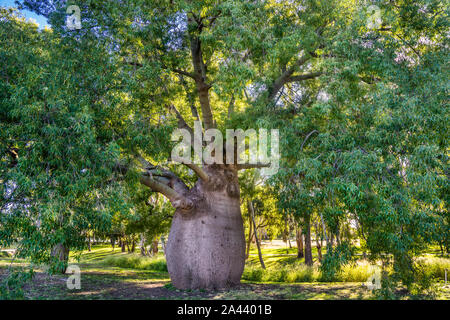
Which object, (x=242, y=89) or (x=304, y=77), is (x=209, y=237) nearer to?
(x=242, y=89)

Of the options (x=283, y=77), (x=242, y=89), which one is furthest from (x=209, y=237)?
(x=283, y=77)

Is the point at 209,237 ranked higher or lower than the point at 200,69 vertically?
lower

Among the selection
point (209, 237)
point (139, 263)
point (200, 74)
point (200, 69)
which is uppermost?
point (200, 69)

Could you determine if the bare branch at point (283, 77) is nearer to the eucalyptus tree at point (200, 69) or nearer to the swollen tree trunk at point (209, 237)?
the eucalyptus tree at point (200, 69)

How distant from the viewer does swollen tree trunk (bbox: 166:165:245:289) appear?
319 inches

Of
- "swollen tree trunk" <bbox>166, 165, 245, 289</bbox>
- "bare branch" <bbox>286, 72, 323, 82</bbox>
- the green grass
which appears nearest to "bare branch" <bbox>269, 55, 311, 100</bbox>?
"bare branch" <bbox>286, 72, 323, 82</bbox>

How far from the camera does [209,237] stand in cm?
823

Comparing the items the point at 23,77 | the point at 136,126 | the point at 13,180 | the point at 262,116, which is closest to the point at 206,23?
the point at 262,116

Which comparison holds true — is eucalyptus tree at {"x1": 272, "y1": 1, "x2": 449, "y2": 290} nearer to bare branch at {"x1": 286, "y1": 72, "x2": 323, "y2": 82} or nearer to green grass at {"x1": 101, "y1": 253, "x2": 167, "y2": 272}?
bare branch at {"x1": 286, "y1": 72, "x2": 323, "y2": 82}

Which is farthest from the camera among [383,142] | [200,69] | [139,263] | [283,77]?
[139,263]

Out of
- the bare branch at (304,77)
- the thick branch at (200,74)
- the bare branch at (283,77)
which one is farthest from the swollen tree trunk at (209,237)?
the bare branch at (304,77)

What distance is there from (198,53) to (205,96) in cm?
112

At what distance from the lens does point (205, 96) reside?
337 inches

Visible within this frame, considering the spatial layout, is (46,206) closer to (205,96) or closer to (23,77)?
(23,77)
